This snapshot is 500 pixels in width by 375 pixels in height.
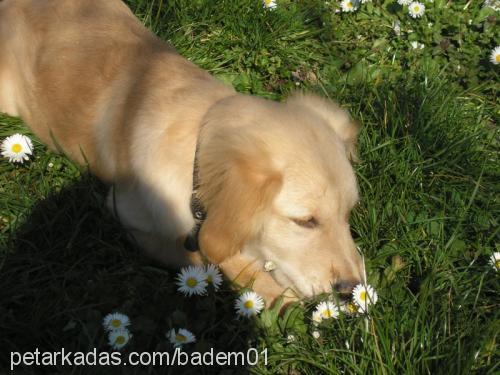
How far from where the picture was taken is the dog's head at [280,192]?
7.63ft

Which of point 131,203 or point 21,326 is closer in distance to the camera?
Answer: point 21,326

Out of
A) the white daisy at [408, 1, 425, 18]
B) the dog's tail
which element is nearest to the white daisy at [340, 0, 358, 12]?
the white daisy at [408, 1, 425, 18]

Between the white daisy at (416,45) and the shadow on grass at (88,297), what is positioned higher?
the white daisy at (416,45)

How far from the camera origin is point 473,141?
3.31 metres

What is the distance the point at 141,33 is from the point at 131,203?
38.7 inches

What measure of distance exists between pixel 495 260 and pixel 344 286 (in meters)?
0.79

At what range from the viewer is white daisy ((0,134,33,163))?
3.18 metres

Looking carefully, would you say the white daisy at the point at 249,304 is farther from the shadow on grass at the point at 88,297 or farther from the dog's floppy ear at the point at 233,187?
the dog's floppy ear at the point at 233,187

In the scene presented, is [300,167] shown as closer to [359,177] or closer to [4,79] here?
[359,177]

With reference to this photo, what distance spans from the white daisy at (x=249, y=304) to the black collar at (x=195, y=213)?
306 mm

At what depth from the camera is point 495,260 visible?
275 centimetres

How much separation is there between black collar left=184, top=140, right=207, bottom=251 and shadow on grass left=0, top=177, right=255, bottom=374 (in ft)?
0.74

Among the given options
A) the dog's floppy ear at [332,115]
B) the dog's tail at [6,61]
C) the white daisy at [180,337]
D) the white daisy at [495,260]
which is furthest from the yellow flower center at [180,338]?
the dog's tail at [6,61]

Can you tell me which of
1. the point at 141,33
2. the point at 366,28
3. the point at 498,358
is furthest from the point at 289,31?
the point at 498,358
